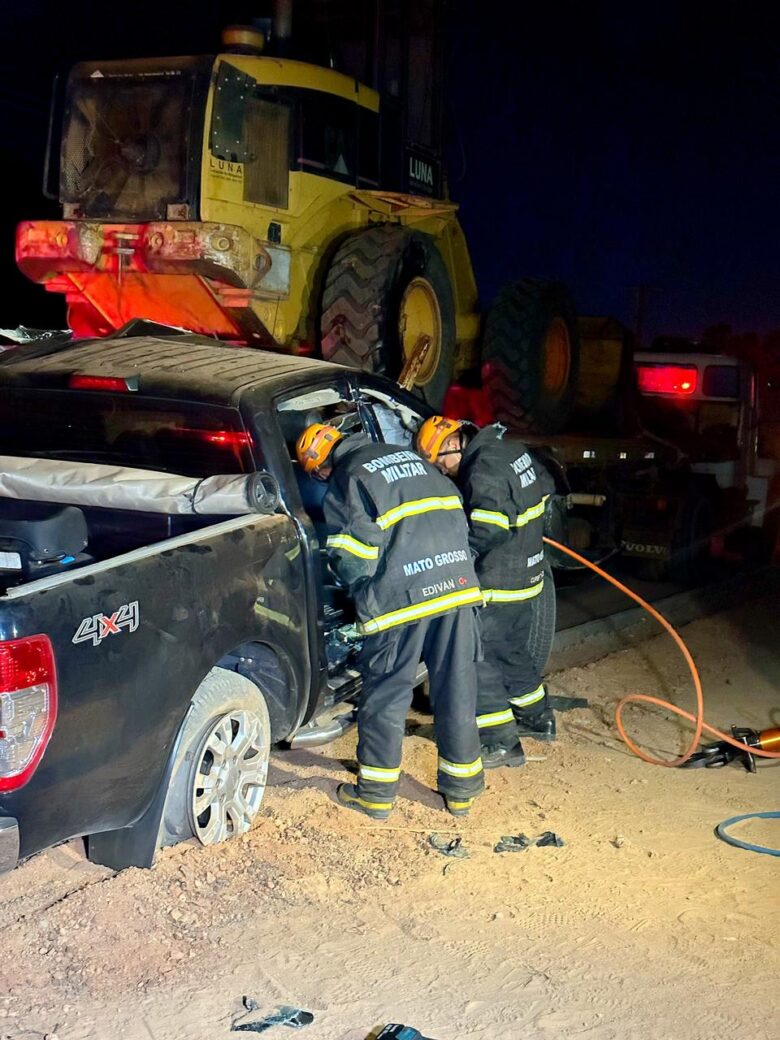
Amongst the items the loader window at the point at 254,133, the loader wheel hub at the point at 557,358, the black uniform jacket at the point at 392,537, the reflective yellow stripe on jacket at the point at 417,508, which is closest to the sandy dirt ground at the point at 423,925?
the black uniform jacket at the point at 392,537

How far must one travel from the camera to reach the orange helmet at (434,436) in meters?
5.66

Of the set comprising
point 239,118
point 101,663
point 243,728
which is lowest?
point 243,728

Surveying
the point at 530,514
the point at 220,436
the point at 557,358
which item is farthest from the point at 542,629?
the point at 557,358

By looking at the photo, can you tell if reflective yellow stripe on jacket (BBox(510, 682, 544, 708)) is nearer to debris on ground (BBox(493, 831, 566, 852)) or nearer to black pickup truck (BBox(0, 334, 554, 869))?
black pickup truck (BBox(0, 334, 554, 869))

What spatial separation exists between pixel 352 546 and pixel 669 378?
8121 millimetres

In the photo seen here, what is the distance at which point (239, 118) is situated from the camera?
8.73 m

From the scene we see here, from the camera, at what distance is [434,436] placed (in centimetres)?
566

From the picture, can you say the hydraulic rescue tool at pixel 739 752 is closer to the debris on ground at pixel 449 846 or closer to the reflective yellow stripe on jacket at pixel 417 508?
the debris on ground at pixel 449 846

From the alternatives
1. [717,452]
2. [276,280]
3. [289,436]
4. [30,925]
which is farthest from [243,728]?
[717,452]

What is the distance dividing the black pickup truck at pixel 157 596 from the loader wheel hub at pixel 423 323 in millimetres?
3682

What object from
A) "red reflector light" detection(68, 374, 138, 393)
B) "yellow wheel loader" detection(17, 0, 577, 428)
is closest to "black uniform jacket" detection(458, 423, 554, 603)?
"red reflector light" detection(68, 374, 138, 393)

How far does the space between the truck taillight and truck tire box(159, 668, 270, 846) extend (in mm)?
786

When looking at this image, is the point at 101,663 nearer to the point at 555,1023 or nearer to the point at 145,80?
the point at 555,1023

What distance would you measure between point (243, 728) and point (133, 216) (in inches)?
211
